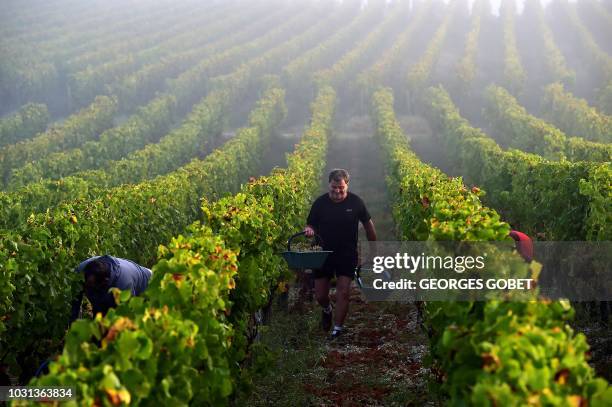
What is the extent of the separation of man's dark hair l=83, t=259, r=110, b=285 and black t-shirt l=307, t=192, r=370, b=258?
3.09m

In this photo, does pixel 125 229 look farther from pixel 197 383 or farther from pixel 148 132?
pixel 148 132

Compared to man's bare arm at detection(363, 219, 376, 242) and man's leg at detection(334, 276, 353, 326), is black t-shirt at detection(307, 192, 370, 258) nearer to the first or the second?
man's bare arm at detection(363, 219, 376, 242)

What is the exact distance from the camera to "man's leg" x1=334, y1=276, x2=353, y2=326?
26.3 ft

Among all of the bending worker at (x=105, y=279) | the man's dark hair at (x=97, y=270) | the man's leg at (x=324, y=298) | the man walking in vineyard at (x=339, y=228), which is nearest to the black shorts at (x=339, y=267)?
the man walking in vineyard at (x=339, y=228)

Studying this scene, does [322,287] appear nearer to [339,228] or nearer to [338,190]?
[339,228]

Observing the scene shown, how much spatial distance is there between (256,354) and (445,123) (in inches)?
876

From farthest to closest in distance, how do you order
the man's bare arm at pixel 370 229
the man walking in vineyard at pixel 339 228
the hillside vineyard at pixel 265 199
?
the man's bare arm at pixel 370 229
the man walking in vineyard at pixel 339 228
the hillside vineyard at pixel 265 199

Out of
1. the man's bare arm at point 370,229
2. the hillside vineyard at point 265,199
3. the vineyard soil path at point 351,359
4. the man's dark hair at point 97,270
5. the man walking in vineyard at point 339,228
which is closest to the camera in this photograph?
the hillside vineyard at point 265,199

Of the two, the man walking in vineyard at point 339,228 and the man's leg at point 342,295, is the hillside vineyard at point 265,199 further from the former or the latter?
the man walking in vineyard at point 339,228

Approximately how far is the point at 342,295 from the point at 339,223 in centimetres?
91

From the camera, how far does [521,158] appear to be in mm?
13352

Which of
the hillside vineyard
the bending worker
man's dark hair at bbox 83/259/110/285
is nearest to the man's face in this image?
the hillside vineyard

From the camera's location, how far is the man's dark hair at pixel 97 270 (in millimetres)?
5395

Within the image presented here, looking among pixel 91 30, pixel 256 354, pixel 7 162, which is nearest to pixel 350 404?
pixel 256 354
